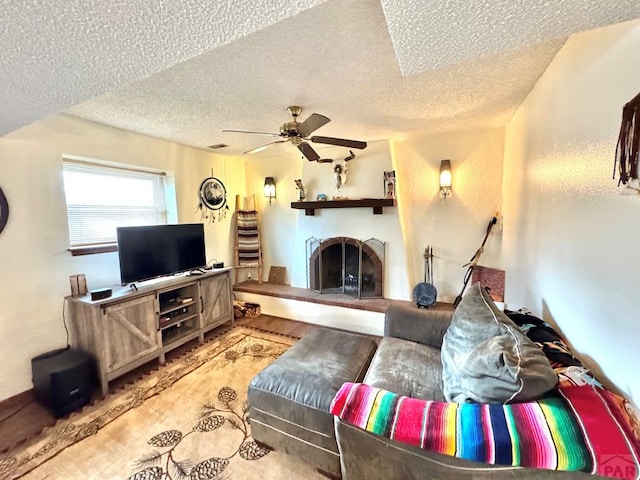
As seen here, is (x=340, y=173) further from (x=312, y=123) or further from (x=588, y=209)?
(x=588, y=209)

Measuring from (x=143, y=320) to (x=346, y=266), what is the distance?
8.11ft

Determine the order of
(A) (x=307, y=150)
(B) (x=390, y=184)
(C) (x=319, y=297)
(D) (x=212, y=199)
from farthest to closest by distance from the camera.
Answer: (D) (x=212, y=199) < (C) (x=319, y=297) < (B) (x=390, y=184) < (A) (x=307, y=150)

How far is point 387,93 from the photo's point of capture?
2051mm

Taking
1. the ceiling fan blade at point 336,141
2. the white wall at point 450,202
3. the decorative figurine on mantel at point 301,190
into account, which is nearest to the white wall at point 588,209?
the white wall at point 450,202

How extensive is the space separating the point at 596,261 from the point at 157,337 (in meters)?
3.23

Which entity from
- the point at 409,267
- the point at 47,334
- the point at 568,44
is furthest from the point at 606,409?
the point at 47,334

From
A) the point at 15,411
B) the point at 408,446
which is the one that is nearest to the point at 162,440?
the point at 15,411

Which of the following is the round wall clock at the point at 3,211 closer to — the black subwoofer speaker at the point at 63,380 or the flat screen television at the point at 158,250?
the flat screen television at the point at 158,250

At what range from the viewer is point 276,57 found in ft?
5.03

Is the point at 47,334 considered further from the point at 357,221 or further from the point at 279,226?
the point at 357,221

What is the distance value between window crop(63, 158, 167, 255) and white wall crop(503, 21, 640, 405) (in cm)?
360

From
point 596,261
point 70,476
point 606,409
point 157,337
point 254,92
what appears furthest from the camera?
point 157,337

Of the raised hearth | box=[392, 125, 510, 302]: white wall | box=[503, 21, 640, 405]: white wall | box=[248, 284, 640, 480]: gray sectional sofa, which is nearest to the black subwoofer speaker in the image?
box=[248, 284, 640, 480]: gray sectional sofa

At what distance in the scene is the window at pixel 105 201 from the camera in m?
2.56
